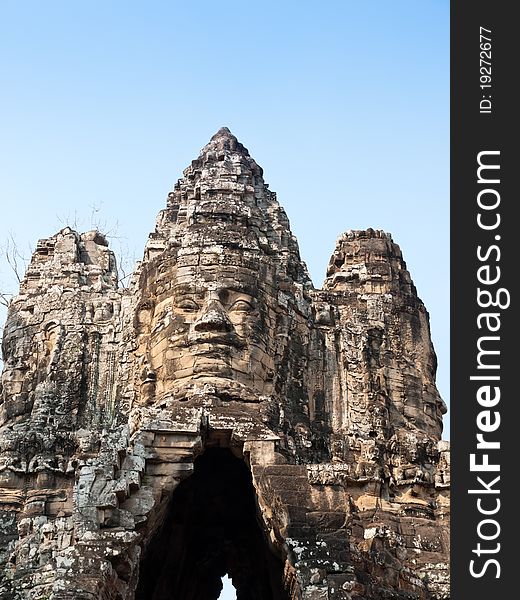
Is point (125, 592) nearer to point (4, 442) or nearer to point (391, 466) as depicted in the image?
point (4, 442)

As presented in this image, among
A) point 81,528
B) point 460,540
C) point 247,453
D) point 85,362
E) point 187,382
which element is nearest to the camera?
point 460,540

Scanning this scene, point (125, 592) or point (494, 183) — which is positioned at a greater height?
point (494, 183)

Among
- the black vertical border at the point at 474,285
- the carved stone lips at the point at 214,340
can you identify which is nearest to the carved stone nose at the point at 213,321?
the carved stone lips at the point at 214,340

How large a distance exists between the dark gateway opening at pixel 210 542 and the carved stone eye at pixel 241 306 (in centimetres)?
249

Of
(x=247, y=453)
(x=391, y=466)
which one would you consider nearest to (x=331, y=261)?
(x=391, y=466)

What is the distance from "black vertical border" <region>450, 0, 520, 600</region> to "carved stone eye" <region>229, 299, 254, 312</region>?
789 centimetres

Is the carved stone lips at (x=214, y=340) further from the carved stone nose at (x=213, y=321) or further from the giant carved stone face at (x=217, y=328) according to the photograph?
the carved stone nose at (x=213, y=321)

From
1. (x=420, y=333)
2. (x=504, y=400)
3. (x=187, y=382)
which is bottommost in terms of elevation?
(x=504, y=400)

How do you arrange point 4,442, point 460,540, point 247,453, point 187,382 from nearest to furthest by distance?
point 460,540 < point 247,453 < point 187,382 < point 4,442

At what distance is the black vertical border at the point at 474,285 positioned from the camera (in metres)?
12.2

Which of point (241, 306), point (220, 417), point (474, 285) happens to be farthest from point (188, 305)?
point (474, 285)

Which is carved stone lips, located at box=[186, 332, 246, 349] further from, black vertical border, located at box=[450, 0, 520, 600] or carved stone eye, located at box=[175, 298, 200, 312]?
black vertical border, located at box=[450, 0, 520, 600]

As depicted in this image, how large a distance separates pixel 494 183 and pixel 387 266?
37.4ft

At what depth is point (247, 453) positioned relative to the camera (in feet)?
59.7
